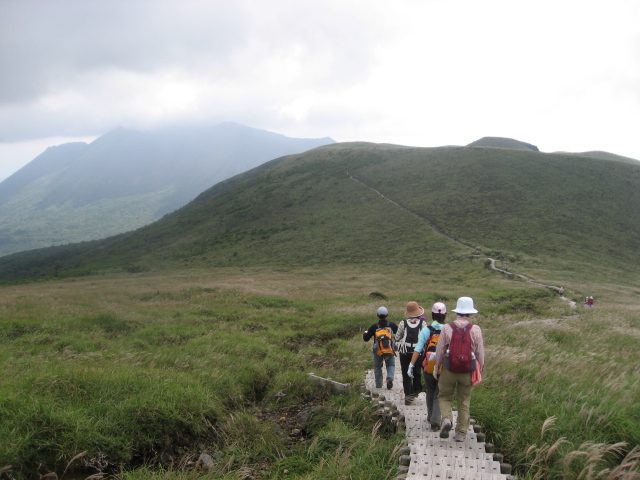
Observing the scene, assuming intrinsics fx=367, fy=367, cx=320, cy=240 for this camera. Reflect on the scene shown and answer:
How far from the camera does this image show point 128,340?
1245cm

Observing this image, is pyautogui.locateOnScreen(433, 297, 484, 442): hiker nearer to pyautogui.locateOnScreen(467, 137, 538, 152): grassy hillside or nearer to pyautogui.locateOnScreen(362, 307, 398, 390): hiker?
pyautogui.locateOnScreen(362, 307, 398, 390): hiker

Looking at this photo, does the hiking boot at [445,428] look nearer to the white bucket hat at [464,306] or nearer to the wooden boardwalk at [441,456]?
the wooden boardwalk at [441,456]

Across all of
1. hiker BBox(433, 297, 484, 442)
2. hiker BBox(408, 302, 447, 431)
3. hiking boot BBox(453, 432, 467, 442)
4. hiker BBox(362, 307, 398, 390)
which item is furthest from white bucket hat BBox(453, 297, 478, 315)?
hiker BBox(362, 307, 398, 390)

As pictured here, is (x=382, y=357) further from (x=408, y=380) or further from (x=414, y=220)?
(x=414, y=220)

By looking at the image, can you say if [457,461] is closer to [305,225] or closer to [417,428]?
[417,428]

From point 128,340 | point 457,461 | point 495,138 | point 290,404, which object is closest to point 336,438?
point 457,461

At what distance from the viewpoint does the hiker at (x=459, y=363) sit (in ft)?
18.0

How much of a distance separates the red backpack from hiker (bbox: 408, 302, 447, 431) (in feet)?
1.87

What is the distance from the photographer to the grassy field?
5102mm

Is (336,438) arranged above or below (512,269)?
above

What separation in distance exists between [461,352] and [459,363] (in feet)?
0.54

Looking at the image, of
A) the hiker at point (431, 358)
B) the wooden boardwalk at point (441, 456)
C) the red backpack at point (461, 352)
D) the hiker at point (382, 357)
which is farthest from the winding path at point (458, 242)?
the red backpack at point (461, 352)

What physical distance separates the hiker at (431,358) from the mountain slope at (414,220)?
34.3 meters

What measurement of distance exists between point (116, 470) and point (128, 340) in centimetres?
787
